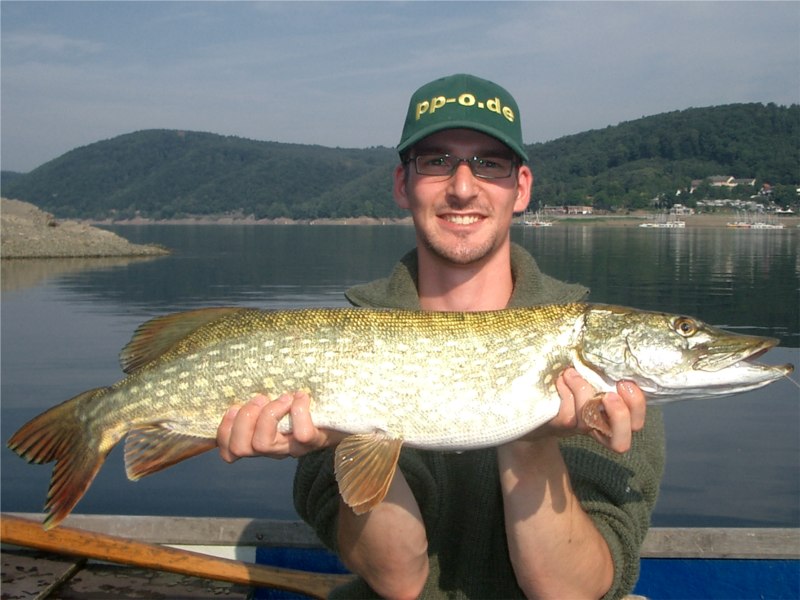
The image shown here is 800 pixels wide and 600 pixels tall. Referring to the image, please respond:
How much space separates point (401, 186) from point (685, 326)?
171 centimetres

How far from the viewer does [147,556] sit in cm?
459

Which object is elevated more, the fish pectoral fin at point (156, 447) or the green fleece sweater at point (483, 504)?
the fish pectoral fin at point (156, 447)

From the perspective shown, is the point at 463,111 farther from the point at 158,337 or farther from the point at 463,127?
the point at 158,337

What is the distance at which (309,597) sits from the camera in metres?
4.46

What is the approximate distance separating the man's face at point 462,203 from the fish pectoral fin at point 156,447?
143cm

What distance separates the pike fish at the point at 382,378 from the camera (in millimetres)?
3072

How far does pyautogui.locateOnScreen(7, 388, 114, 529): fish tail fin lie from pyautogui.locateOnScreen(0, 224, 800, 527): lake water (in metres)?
5.34

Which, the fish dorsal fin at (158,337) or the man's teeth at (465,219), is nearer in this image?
the fish dorsal fin at (158,337)

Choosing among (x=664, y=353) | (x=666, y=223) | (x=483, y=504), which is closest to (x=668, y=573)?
(x=483, y=504)

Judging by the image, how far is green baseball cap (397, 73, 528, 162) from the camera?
12.3 feet

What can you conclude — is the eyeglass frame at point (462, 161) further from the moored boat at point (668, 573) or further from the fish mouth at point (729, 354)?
the moored boat at point (668, 573)

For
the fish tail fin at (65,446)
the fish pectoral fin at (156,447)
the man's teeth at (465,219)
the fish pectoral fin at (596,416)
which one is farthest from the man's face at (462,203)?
the fish tail fin at (65,446)

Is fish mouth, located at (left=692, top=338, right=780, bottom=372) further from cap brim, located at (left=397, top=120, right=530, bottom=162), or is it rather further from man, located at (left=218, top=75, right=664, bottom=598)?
cap brim, located at (left=397, top=120, right=530, bottom=162)

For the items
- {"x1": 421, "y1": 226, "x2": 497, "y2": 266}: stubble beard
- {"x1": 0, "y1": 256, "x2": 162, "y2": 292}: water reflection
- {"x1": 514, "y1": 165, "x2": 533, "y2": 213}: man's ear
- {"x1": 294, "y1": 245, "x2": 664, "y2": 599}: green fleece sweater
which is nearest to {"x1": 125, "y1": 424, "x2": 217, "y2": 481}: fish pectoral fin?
{"x1": 294, "y1": 245, "x2": 664, "y2": 599}: green fleece sweater
